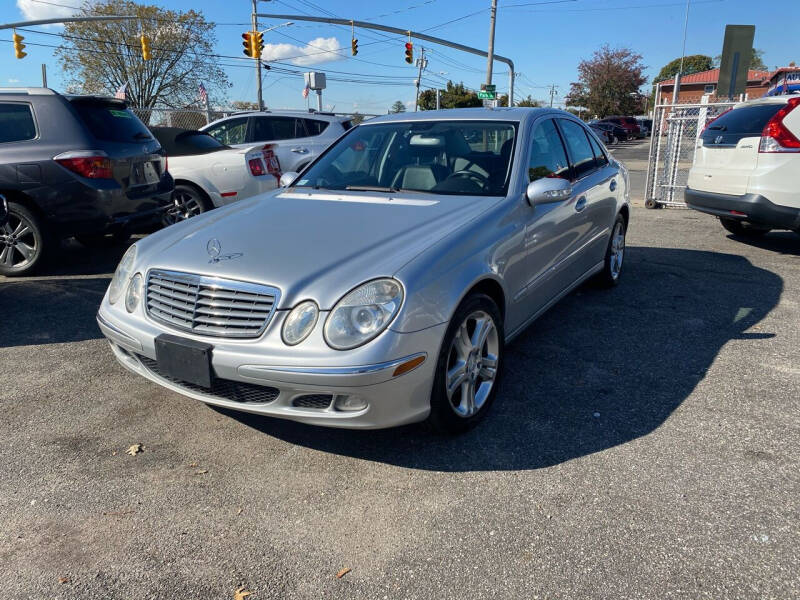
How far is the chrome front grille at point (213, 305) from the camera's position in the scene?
2.67m

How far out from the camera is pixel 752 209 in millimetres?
6824

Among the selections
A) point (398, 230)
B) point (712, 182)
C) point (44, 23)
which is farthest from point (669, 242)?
point (44, 23)

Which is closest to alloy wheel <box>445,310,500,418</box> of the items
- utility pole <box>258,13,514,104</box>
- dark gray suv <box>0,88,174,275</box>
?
dark gray suv <box>0,88,174,275</box>

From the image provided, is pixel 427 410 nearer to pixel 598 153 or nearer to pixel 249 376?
pixel 249 376

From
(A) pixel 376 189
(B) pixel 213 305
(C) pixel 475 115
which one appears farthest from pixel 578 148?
(B) pixel 213 305

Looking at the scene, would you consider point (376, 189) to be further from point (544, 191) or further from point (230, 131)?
point (230, 131)

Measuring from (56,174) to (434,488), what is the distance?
16.8 feet

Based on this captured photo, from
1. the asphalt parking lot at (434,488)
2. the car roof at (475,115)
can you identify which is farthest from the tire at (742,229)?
the car roof at (475,115)

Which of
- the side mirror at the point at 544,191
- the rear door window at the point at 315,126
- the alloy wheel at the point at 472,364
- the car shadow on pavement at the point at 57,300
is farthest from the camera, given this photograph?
the rear door window at the point at 315,126

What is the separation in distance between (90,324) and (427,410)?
331 cm

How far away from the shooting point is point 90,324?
484cm

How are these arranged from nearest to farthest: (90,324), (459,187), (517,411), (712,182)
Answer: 1. (517,411)
2. (459,187)
3. (90,324)
4. (712,182)

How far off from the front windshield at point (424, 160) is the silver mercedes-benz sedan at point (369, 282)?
0.5 inches

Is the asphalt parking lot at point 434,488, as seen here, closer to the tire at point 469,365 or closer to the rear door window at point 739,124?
the tire at point 469,365
